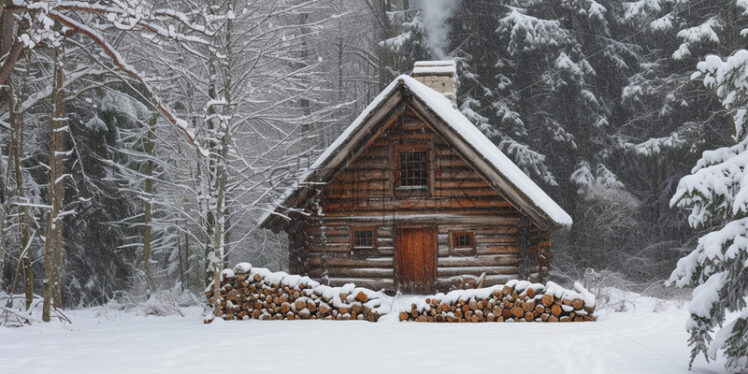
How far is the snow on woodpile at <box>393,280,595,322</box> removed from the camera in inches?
514

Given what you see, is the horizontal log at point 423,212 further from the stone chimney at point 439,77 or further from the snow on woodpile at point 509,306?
the stone chimney at point 439,77

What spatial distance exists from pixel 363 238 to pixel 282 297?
4.05 metres

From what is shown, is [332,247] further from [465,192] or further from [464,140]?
[464,140]

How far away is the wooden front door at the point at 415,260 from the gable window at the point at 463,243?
1.67 feet

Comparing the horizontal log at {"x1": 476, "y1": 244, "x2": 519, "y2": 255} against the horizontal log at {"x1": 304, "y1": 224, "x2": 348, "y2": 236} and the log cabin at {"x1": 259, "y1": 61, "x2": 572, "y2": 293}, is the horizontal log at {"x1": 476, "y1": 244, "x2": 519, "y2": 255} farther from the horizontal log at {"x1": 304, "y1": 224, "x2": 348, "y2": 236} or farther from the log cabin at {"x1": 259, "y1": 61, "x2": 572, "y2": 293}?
the horizontal log at {"x1": 304, "y1": 224, "x2": 348, "y2": 236}

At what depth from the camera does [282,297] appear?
14.0m

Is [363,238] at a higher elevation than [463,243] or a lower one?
higher

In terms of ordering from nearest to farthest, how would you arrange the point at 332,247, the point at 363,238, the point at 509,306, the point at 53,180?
1. the point at 509,306
2. the point at 53,180
3. the point at 332,247
4. the point at 363,238

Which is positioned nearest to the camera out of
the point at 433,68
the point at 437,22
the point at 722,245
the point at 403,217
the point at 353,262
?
the point at 722,245

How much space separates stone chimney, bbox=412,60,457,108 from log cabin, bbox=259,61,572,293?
190 inches

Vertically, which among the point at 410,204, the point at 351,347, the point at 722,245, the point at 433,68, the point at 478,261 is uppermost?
the point at 433,68

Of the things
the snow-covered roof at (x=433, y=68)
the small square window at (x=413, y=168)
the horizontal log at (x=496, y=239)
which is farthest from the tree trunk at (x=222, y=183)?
the snow-covered roof at (x=433, y=68)

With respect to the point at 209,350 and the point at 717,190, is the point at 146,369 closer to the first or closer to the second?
the point at 209,350

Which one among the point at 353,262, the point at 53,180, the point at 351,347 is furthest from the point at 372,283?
the point at 53,180
